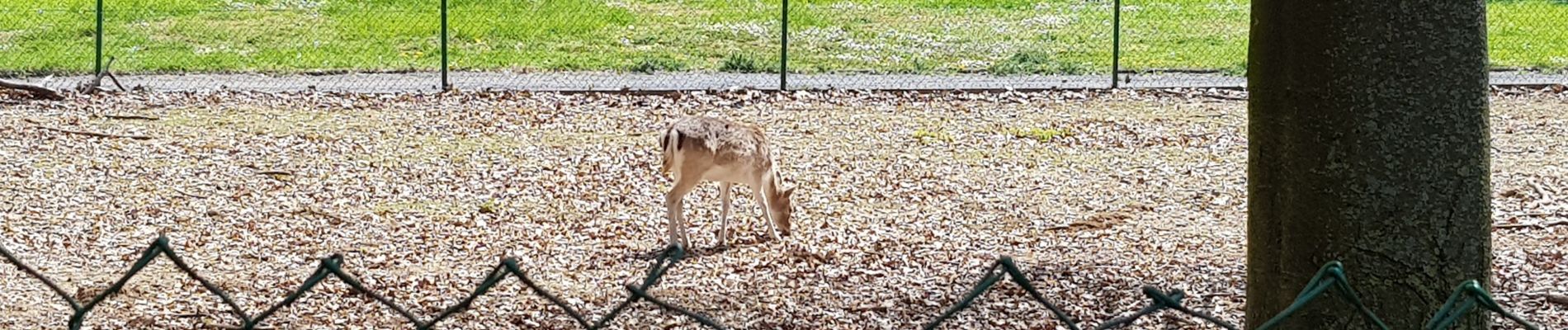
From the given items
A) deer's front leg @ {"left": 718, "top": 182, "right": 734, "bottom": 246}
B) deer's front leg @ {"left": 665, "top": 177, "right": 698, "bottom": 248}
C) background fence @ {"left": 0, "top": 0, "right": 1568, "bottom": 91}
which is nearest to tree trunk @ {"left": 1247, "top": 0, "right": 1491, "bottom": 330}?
deer's front leg @ {"left": 665, "top": 177, "right": 698, "bottom": 248}

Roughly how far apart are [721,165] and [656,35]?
10277 mm

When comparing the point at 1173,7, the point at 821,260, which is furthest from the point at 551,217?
the point at 1173,7

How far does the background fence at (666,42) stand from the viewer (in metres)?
17.2

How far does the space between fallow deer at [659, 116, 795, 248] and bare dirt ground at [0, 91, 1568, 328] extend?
0.63 feet

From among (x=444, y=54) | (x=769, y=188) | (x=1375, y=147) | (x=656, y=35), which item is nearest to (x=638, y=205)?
(x=769, y=188)

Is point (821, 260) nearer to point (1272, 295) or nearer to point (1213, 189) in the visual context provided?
point (1213, 189)

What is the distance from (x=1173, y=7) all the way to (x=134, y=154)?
12036 millimetres

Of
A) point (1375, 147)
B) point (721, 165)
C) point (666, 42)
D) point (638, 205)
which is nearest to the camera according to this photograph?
point (1375, 147)

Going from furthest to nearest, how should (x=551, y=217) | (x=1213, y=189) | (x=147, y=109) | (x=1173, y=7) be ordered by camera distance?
(x=1173, y=7) < (x=147, y=109) < (x=1213, y=189) < (x=551, y=217)

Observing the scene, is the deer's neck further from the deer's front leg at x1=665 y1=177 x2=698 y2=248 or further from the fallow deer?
the deer's front leg at x1=665 y1=177 x2=698 y2=248

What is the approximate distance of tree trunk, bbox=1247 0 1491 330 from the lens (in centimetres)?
491

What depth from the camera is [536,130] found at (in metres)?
13.8

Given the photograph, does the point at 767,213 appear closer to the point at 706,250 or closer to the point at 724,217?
the point at 724,217

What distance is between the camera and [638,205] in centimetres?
1087
